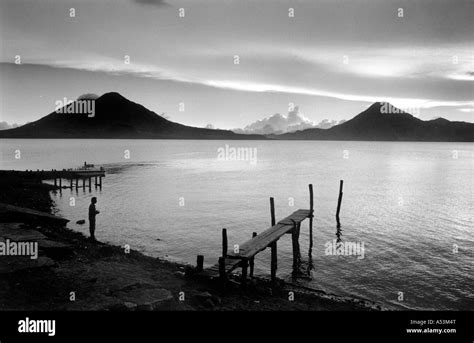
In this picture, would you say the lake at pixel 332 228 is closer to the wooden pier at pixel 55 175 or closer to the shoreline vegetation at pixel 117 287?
the wooden pier at pixel 55 175

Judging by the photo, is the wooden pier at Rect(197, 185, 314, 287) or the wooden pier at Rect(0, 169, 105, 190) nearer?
the wooden pier at Rect(197, 185, 314, 287)

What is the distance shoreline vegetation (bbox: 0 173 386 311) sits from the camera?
1234 centimetres

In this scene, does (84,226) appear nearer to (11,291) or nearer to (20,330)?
(11,291)

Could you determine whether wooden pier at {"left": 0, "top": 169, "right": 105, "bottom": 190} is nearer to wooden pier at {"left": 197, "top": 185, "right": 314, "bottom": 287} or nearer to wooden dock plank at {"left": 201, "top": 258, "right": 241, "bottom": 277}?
wooden pier at {"left": 197, "top": 185, "right": 314, "bottom": 287}

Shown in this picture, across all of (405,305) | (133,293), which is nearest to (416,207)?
(405,305)

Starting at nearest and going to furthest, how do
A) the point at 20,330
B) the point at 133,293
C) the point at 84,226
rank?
the point at 20,330, the point at 133,293, the point at 84,226

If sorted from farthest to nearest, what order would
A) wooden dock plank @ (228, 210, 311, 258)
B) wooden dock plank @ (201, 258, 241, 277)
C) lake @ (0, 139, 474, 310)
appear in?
lake @ (0, 139, 474, 310) → wooden dock plank @ (228, 210, 311, 258) → wooden dock plank @ (201, 258, 241, 277)

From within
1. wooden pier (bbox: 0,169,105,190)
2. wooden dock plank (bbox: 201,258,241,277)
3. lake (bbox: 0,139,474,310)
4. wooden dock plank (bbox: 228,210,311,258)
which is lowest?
lake (bbox: 0,139,474,310)

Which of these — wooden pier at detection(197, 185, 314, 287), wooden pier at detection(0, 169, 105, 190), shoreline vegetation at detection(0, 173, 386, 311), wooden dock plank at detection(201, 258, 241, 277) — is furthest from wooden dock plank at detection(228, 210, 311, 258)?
wooden pier at detection(0, 169, 105, 190)

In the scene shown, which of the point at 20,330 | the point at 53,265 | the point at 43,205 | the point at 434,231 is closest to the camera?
the point at 20,330

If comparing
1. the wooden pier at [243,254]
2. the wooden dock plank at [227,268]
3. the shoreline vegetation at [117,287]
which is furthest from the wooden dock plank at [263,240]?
the shoreline vegetation at [117,287]

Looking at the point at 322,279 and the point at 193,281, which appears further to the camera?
the point at 322,279

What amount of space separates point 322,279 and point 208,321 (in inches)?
432

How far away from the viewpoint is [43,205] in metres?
36.7
